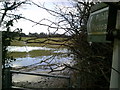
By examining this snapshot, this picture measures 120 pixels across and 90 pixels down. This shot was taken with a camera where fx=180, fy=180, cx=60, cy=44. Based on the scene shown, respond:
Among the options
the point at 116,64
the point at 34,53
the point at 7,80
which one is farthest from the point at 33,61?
the point at 116,64

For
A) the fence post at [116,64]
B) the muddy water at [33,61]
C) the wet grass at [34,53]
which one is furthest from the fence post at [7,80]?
the fence post at [116,64]

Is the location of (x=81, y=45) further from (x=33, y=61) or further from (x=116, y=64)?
(x=116, y=64)

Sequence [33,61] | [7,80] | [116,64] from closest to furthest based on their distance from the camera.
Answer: [116,64]
[33,61]
[7,80]

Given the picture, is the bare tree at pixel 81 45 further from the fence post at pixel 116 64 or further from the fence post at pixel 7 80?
the fence post at pixel 116 64

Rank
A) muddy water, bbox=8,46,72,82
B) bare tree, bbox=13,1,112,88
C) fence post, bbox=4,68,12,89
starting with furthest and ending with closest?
1. fence post, bbox=4,68,12,89
2. muddy water, bbox=8,46,72,82
3. bare tree, bbox=13,1,112,88

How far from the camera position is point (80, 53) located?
1424 mm

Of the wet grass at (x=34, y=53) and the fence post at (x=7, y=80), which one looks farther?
the fence post at (x=7, y=80)

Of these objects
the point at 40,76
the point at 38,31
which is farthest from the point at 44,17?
the point at 40,76

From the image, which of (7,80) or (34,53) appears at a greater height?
(34,53)

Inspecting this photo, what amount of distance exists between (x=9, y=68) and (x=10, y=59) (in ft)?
0.30

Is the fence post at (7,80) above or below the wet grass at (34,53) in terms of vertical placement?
below

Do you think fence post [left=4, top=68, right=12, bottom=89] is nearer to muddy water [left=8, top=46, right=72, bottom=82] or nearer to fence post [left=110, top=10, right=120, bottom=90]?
muddy water [left=8, top=46, right=72, bottom=82]

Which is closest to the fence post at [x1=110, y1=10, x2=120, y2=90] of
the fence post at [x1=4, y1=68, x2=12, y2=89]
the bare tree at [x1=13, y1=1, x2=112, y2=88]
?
the bare tree at [x1=13, y1=1, x2=112, y2=88]

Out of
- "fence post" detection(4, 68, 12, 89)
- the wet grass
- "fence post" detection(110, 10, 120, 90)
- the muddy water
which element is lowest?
"fence post" detection(4, 68, 12, 89)
